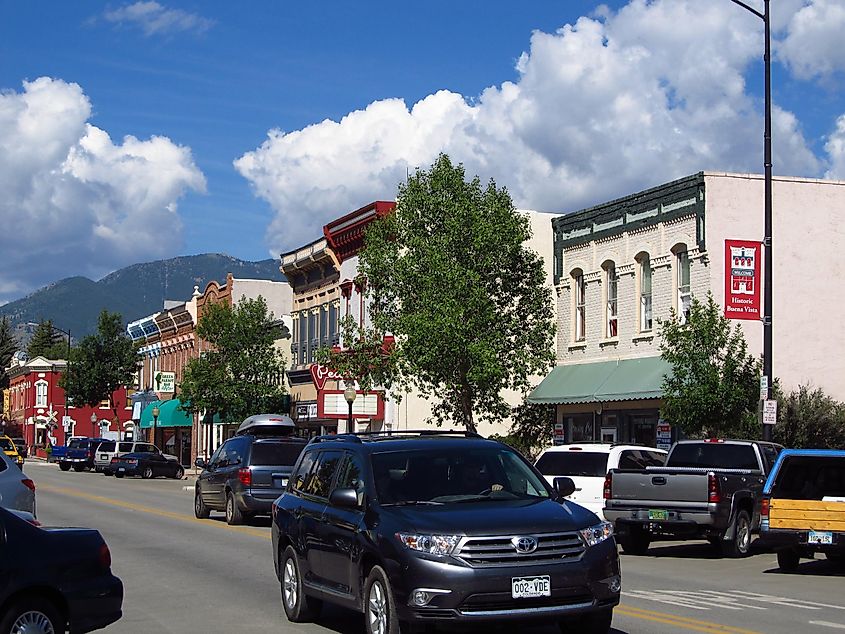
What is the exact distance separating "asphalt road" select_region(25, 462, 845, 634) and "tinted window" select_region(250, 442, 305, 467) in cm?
133

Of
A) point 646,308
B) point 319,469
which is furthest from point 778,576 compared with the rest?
point 646,308

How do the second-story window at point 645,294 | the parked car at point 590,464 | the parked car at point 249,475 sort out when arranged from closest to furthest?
the parked car at point 590,464 < the parked car at point 249,475 < the second-story window at point 645,294

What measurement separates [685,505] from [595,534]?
34.8ft

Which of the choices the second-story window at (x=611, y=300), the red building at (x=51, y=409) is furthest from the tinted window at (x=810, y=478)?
the red building at (x=51, y=409)

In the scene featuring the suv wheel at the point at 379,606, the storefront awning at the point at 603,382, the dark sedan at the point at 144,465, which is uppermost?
the storefront awning at the point at 603,382

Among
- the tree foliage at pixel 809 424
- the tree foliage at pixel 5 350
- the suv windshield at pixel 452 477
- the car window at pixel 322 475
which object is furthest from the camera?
the tree foliage at pixel 5 350

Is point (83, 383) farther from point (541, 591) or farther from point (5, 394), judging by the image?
point (541, 591)

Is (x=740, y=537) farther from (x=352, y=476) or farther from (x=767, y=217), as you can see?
(x=352, y=476)

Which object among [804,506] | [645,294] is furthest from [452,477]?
[645,294]

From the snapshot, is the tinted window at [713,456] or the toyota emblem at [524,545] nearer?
the toyota emblem at [524,545]

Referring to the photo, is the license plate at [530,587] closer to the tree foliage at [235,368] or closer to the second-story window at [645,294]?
the second-story window at [645,294]

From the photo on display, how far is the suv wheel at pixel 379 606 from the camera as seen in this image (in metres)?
9.95

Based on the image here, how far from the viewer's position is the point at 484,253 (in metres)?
37.0

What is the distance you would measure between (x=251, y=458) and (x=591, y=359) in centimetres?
1549
